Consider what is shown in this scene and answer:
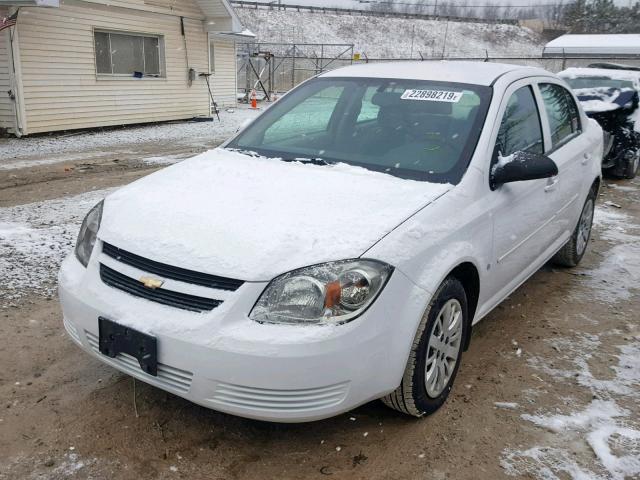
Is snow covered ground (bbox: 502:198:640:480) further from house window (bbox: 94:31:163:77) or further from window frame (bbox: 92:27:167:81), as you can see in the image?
house window (bbox: 94:31:163:77)

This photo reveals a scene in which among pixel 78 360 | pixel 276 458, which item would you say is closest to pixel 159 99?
pixel 78 360

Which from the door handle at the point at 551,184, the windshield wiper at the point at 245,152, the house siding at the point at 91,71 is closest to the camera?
the windshield wiper at the point at 245,152

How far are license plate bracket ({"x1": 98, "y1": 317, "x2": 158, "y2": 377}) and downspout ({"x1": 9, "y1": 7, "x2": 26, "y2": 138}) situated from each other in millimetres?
11597

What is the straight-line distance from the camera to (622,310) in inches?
171

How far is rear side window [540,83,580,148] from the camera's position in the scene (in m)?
4.16

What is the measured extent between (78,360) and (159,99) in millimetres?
13850

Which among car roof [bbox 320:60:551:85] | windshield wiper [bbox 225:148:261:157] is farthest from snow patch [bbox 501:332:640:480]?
windshield wiper [bbox 225:148:261:157]

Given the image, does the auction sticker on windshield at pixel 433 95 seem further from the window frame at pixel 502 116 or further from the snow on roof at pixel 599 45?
the snow on roof at pixel 599 45

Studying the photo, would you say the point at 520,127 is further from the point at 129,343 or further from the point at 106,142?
the point at 106,142

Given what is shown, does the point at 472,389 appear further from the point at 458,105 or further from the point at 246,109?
the point at 246,109

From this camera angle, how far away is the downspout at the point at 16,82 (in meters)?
11.8

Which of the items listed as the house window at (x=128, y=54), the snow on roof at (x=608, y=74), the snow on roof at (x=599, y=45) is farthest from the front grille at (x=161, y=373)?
the snow on roof at (x=599, y=45)

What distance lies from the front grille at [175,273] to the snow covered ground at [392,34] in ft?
197

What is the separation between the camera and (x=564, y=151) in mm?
4230
